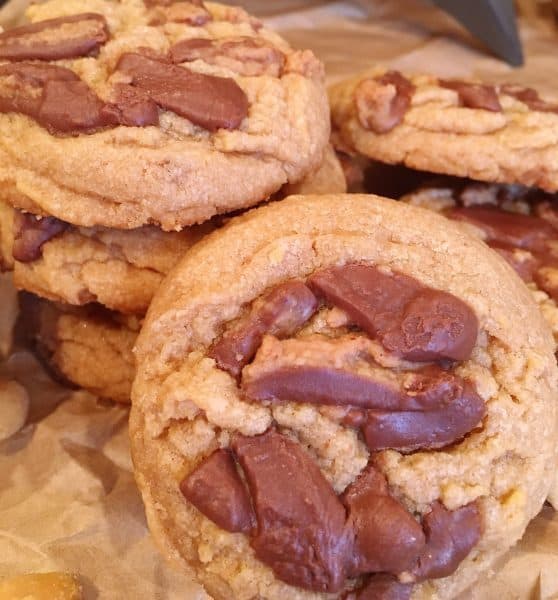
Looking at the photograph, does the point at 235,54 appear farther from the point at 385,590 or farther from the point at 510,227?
the point at 385,590

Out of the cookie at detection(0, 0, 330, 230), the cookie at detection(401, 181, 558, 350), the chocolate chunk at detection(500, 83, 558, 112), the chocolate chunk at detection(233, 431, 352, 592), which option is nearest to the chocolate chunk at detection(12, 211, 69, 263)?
the cookie at detection(0, 0, 330, 230)

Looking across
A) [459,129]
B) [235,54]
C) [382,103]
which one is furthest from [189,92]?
[459,129]

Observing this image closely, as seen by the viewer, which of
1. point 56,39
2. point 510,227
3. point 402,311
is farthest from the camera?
point 510,227

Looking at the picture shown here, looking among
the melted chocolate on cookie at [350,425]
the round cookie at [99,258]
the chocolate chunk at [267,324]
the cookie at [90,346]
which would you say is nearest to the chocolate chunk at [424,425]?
the melted chocolate on cookie at [350,425]

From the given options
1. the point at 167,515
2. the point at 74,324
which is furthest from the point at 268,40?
the point at 167,515

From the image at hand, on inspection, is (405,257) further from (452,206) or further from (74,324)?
(74,324)

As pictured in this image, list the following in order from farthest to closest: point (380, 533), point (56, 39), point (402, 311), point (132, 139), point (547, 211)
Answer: point (547, 211) → point (56, 39) → point (132, 139) → point (402, 311) → point (380, 533)

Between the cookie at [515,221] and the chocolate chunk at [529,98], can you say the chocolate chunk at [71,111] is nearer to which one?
the cookie at [515,221]
